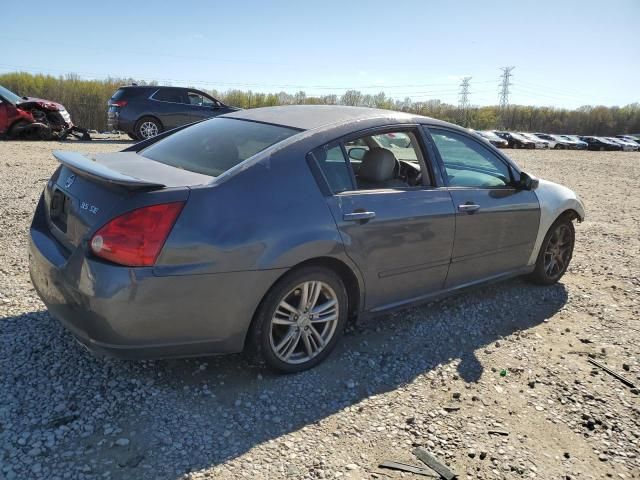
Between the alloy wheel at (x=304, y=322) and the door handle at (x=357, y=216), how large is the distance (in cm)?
43

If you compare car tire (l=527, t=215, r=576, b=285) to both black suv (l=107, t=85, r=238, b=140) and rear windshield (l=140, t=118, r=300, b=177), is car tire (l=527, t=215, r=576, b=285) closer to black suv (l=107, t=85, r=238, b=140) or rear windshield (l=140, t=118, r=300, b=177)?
rear windshield (l=140, t=118, r=300, b=177)

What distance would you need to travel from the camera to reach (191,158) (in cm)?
326

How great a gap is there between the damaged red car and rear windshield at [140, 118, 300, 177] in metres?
13.1

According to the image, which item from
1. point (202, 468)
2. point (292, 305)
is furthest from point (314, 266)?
point (202, 468)

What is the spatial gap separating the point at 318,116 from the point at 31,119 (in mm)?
14033

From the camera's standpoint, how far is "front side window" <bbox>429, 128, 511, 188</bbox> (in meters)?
3.89

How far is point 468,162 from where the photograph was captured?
4.18 m

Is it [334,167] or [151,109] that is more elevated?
[151,109]

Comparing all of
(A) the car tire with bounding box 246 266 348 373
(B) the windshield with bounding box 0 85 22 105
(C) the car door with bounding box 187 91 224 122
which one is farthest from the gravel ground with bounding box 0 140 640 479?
(B) the windshield with bounding box 0 85 22 105

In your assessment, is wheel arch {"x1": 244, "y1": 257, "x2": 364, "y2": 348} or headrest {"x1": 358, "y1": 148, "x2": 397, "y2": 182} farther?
headrest {"x1": 358, "y1": 148, "x2": 397, "y2": 182}

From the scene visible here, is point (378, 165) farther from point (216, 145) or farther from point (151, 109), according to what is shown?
point (151, 109)

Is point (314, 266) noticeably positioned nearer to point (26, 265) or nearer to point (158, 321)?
point (158, 321)

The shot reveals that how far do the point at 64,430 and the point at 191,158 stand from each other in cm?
170

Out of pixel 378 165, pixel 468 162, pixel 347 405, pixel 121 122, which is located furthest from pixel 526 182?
pixel 121 122
